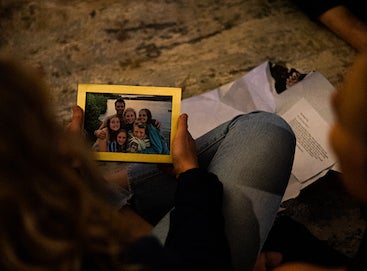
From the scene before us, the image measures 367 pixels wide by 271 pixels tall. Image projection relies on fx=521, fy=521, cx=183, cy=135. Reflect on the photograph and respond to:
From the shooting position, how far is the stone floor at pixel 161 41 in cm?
152

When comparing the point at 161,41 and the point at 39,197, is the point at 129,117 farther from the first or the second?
the point at 39,197

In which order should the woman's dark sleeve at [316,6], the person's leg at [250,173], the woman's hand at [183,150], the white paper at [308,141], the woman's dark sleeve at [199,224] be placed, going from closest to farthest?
the woman's dark sleeve at [199,224]
the person's leg at [250,173]
the woman's hand at [183,150]
the white paper at [308,141]
the woman's dark sleeve at [316,6]

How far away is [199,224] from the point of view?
0.85 metres

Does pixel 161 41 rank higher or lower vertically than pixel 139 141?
higher

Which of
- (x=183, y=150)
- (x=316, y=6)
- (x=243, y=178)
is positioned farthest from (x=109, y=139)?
(x=316, y=6)

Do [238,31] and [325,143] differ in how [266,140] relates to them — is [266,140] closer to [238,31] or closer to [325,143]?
[325,143]

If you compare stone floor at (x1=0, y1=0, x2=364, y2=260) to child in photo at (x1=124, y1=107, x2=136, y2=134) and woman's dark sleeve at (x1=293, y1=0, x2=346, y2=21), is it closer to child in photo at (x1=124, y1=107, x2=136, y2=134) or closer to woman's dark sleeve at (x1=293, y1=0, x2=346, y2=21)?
woman's dark sleeve at (x1=293, y1=0, x2=346, y2=21)

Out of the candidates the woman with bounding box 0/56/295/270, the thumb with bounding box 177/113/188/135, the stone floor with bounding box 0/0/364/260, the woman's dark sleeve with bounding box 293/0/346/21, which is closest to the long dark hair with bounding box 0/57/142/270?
the woman with bounding box 0/56/295/270

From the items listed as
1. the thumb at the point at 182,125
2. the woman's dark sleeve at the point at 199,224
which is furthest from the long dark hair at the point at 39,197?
the thumb at the point at 182,125

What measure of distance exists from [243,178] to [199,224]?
15cm

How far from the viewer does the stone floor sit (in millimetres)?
1522

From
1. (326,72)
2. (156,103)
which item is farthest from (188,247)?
(326,72)

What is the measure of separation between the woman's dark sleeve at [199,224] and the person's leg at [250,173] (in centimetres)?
4

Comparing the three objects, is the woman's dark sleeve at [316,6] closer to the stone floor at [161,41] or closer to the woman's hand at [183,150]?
the stone floor at [161,41]
